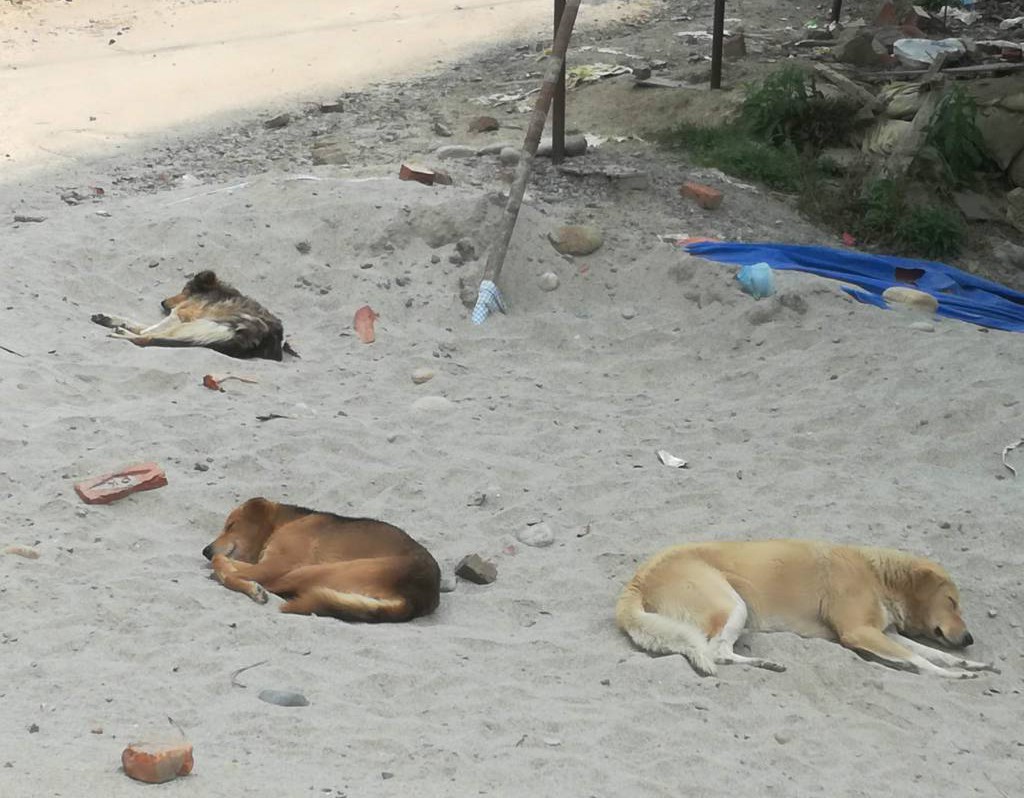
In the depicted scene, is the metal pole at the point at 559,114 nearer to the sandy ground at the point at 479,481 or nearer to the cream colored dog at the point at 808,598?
the sandy ground at the point at 479,481

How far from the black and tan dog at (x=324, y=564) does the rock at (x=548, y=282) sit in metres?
3.84

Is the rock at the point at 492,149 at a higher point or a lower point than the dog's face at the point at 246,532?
lower

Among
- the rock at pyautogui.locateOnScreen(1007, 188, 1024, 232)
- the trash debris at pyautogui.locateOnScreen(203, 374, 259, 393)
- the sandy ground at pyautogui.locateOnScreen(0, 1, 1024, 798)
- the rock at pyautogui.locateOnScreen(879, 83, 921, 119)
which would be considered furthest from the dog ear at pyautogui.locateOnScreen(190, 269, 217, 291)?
the rock at pyautogui.locateOnScreen(1007, 188, 1024, 232)

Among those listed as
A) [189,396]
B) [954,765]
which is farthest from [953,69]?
[954,765]

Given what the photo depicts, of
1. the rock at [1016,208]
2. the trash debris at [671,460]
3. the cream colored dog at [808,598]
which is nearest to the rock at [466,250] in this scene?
the trash debris at [671,460]

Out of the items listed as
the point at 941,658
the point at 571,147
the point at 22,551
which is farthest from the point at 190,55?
the point at 941,658

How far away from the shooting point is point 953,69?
11344 mm

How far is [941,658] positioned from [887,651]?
0.78 feet

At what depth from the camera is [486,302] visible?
8039mm

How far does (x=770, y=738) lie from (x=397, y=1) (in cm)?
1472

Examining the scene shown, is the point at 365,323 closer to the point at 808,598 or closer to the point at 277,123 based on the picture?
the point at 808,598

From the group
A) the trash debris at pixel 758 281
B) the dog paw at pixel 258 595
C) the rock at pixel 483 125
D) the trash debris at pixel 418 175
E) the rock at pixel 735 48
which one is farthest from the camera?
the rock at pixel 735 48

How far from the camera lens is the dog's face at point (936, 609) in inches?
Answer: 185

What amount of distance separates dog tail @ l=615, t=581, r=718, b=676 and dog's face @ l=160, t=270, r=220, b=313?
3.99m
